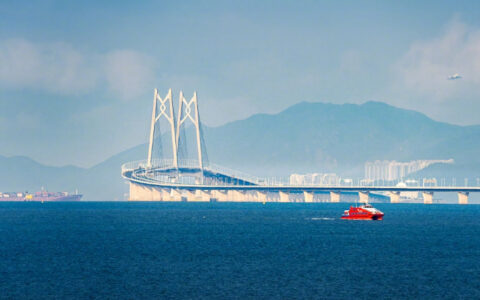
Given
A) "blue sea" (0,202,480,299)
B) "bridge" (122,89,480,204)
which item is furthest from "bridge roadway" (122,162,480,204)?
"blue sea" (0,202,480,299)

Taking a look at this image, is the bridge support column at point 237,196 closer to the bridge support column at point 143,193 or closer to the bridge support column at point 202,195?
the bridge support column at point 202,195

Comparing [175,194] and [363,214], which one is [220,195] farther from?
[363,214]

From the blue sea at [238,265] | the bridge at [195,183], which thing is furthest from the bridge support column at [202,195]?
the blue sea at [238,265]

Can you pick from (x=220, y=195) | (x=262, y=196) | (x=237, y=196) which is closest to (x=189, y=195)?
(x=220, y=195)

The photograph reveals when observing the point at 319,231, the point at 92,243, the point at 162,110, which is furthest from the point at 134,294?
the point at 162,110

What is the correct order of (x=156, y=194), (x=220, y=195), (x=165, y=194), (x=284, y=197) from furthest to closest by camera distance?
(x=220, y=195), (x=284, y=197), (x=165, y=194), (x=156, y=194)

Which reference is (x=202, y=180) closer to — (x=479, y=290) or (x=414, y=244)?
(x=414, y=244)

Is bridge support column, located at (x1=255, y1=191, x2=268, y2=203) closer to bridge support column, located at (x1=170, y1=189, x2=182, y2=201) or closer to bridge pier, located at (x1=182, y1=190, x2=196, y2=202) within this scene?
bridge pier, located at (x1=182, y1=190, x2=196, y2=202)

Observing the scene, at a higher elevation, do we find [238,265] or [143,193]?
[143,193]

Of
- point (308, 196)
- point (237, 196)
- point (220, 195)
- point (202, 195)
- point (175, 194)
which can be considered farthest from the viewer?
point (237, 196)
